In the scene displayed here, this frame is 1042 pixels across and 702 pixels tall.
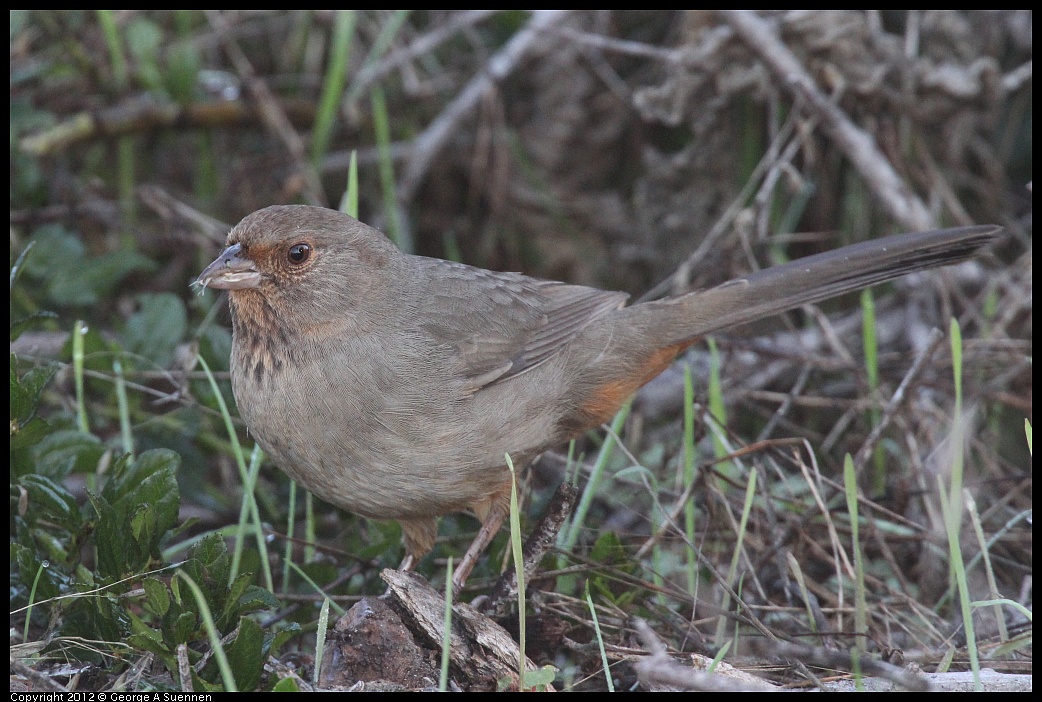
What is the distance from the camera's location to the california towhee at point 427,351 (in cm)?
339

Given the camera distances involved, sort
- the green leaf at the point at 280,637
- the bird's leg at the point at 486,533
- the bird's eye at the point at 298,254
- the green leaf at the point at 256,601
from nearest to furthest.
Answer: the green leaf at the point at 280,637 < the green leaf at the point at 256,601 < the bird's eye at the point at 298,254 < the bird's leg at the point at 486,533

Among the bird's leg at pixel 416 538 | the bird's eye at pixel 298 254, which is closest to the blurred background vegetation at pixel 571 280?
the bird's leg at pixel 416 538

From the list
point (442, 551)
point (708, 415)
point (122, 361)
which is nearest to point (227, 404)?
point (122, 361)

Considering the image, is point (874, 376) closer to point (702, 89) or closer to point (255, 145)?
point (702, 89)

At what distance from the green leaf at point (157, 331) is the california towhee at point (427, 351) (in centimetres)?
82

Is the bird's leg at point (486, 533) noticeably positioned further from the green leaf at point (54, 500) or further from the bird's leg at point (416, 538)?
the green leaf at point (54, 500)

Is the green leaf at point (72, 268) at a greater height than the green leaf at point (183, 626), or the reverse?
the green leaf at point (72, 268)

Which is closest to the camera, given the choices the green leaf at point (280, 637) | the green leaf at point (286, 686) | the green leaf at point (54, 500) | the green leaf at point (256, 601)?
the green leaf at point (286, 686)

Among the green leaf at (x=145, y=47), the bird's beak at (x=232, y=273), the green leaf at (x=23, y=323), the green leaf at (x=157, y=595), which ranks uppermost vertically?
the green leaf at (x=145, y=47)

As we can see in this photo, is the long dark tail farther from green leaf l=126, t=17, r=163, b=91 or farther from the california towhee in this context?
green leaf l=126, t=17, r=163, b=91

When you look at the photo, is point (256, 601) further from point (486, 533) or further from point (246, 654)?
point (486, 533)

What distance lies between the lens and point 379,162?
5.88 metres

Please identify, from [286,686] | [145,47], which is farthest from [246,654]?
[145,47]

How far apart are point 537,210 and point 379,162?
1016mm
